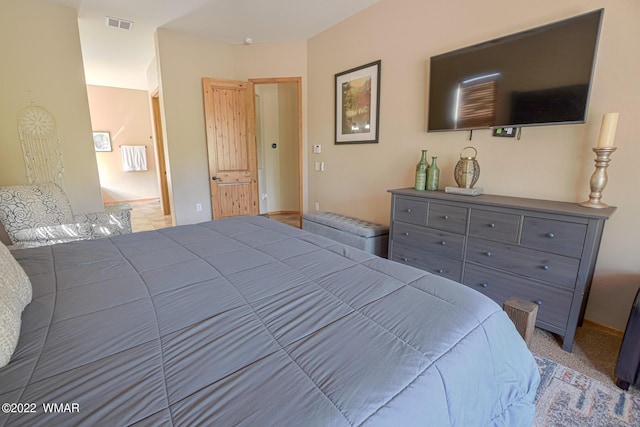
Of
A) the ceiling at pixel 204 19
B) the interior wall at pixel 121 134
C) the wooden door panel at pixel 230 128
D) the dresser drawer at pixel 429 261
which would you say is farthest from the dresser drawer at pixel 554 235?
the interior wall at pixel 121 134

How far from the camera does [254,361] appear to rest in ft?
2.31

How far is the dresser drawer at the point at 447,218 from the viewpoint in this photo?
2145 millimetres

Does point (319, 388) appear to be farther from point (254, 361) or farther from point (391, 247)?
point (391, 247)

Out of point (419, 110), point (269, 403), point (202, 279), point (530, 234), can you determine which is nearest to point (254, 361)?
point (269, 403)

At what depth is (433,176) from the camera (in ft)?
8.45

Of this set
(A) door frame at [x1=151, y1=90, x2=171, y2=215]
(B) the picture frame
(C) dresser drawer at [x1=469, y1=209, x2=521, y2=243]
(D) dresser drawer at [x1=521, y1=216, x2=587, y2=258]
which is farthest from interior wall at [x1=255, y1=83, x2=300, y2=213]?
(D) dresser drawer at [x1=521, y1=216, x2=587, y2=258]

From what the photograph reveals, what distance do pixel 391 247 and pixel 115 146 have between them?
22.7 feet

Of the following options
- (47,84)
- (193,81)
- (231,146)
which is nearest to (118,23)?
(193,81)

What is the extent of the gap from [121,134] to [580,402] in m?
8.37

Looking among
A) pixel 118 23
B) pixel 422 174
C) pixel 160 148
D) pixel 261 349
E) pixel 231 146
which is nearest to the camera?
pixel 261 349

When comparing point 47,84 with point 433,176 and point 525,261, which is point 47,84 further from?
point 525,261

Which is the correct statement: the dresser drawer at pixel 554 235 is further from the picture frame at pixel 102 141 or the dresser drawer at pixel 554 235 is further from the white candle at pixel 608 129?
the picture frame at pixel 102 141

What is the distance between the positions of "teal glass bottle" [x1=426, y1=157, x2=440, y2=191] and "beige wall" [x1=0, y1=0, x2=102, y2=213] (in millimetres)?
3664

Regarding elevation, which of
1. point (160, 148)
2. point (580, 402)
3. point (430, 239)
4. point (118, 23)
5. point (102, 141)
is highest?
point (118, 23)
